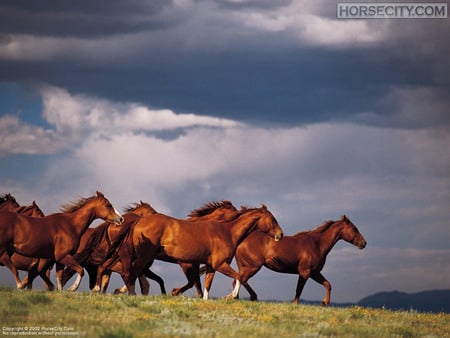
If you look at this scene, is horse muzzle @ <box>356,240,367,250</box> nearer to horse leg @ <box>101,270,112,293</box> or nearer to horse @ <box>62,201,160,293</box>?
horse @ <box>62,201,160,293</box>

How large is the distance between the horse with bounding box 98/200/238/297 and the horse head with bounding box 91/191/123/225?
175 cm

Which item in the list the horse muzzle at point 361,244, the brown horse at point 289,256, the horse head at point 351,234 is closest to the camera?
the brown horse at point 289,256

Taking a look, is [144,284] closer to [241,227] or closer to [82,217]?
[82,217]

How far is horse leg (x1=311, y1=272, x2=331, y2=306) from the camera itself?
2580cm

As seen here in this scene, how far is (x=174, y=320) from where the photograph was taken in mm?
17688

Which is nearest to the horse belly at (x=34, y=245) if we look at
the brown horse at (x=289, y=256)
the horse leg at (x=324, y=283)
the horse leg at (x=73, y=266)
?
the horse leg at (x=73, y=266)

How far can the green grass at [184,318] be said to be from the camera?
1652cm

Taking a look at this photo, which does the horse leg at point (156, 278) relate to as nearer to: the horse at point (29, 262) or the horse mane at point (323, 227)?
the horse at point (29, 262)

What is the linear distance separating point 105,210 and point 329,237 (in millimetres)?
8180

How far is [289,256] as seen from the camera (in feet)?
87.4

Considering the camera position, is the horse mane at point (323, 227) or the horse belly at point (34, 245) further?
the horse mane at point (323, 227)

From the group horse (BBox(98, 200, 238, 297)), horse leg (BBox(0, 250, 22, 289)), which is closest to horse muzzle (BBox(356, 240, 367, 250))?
horse (BBox(98, 200, 238, 297))

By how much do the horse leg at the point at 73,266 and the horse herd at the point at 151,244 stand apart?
0.03 metres

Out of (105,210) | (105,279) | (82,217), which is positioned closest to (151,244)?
(105,210)
